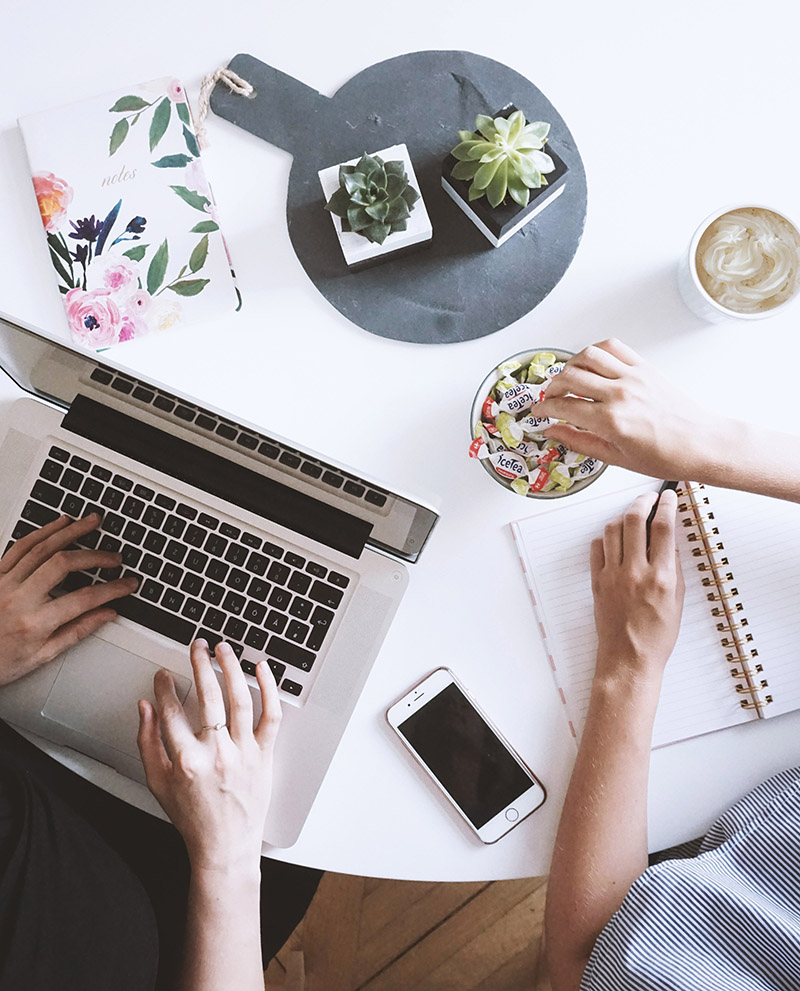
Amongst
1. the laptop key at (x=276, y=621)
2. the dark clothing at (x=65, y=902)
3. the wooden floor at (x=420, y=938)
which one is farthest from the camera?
the wooden floor at (x=420, y=938)

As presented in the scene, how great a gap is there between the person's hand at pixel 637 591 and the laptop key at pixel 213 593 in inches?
15.7

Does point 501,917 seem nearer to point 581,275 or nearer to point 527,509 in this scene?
point 527,509

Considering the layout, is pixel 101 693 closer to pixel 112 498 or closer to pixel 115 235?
pixel 112 498

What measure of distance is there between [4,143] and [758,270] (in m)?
0.82

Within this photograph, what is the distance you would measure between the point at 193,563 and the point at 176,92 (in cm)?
51

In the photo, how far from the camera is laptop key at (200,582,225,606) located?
2.86ft

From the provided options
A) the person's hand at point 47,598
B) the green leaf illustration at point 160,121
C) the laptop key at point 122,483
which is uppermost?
the green leaf illustration at point 160,121

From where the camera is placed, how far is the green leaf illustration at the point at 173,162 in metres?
0.90

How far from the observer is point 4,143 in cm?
90

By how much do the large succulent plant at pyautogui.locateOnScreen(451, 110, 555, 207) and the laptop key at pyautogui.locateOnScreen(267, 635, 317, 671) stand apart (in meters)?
0.50

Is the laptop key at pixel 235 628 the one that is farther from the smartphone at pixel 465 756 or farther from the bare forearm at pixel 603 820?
the bare forearm at pixel 603 820

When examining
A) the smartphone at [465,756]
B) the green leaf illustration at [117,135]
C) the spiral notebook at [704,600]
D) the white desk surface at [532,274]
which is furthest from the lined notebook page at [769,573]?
the green leaf illustration at [117,135]

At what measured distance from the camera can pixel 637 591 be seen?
862mm

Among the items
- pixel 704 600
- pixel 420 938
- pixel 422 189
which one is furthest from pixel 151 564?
pixel 420 938
